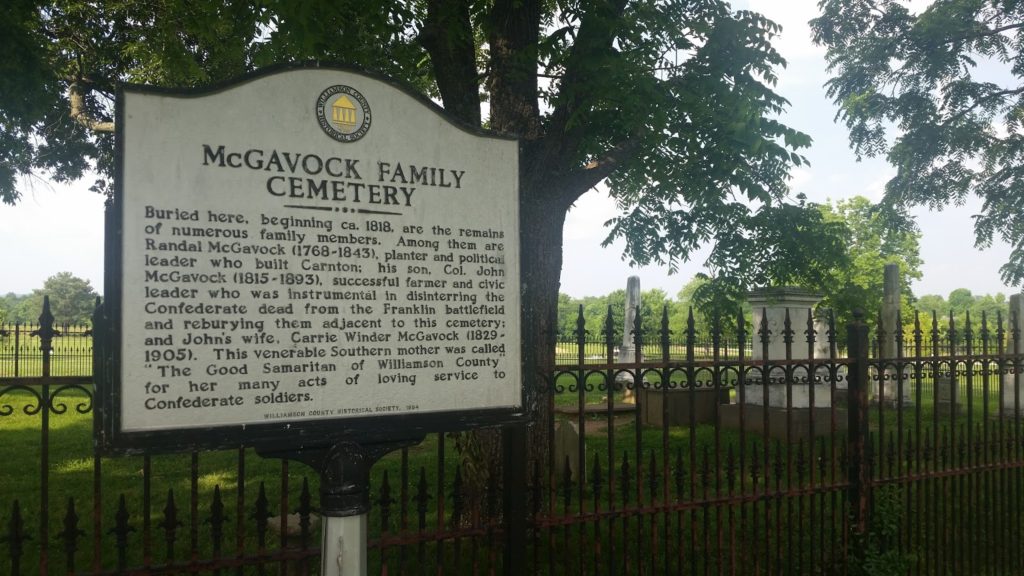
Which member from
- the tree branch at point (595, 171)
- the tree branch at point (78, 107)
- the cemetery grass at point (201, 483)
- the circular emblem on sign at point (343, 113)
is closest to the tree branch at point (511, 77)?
the tree branch at point (595, 171)

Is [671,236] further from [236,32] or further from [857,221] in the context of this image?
[857,221]

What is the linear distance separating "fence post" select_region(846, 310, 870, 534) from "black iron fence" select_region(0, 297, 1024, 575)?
0.04 feet

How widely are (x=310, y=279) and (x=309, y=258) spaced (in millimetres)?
93

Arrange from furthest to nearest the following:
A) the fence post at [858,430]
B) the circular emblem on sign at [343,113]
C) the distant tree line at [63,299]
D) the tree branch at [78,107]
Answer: the distant tree line at [63,299], the tree branch at [78,107], the fence post at [858,430], the circular emblem on sign at [343,113]

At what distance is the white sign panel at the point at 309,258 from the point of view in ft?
9.39

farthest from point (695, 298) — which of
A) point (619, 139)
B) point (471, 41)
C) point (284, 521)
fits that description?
point (284, 521)

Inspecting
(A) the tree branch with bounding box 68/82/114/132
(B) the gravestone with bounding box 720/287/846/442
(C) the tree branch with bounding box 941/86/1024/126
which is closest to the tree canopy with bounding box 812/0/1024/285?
(C) the tree branch with bounding box 941/86/1024/126

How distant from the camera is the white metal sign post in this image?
9.32 feet

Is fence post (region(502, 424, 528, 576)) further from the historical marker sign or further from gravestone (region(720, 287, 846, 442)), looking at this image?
gravestone (region(720, 287, 846, 442))

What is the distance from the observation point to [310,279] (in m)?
3.11

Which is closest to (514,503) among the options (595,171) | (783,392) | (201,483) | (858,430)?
(858,430)

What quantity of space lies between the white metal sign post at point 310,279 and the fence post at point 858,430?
135 inches

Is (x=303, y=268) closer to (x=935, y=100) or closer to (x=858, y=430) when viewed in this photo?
(x=858, y=430)

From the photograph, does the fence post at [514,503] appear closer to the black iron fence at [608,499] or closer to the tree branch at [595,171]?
the black iron fence at [608,499]
